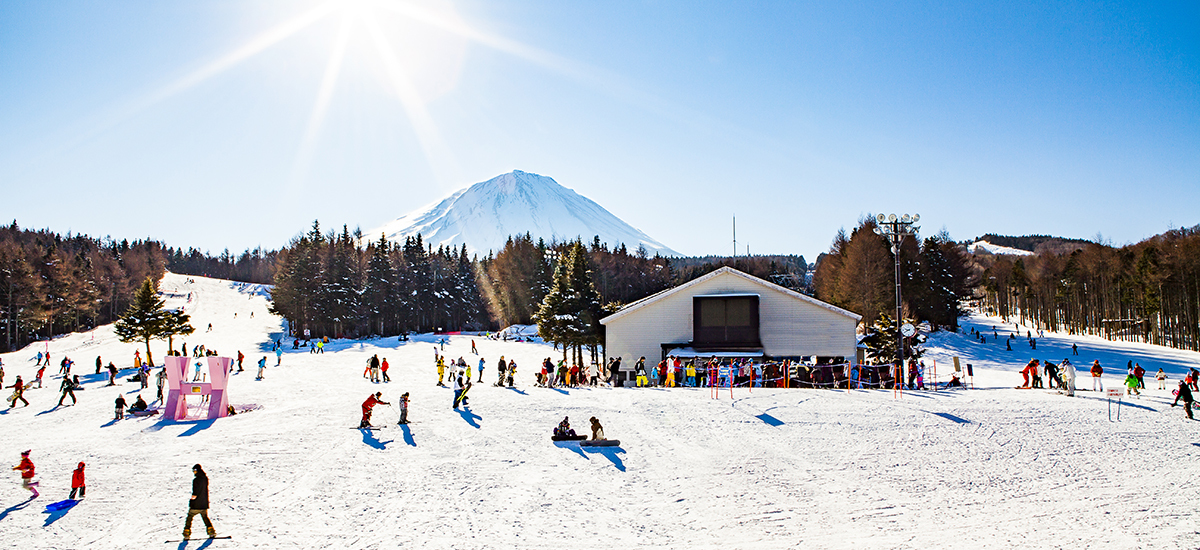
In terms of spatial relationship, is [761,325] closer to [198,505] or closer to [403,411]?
[403,411]

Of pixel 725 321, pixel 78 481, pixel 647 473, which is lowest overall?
pixel 647 473

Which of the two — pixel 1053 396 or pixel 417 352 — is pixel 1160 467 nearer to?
pixel 1053 396

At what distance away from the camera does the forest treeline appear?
53.4 m

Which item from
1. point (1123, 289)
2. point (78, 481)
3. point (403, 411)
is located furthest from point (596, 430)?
point (1123, 289)

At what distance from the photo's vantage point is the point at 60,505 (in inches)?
503

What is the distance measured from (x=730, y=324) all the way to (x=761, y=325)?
5.74 ft

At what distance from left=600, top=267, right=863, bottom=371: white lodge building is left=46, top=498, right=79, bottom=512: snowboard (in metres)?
22.8

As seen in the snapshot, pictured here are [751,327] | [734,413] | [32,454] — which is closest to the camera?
[32,454]

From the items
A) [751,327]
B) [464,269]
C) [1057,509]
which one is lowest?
[1057,509]

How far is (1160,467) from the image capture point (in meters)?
14.3

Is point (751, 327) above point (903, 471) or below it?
above

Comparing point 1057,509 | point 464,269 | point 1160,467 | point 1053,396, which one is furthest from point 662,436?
point 464,269

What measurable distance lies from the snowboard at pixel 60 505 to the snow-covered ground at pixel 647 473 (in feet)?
0.76

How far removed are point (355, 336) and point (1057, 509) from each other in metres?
70.3
